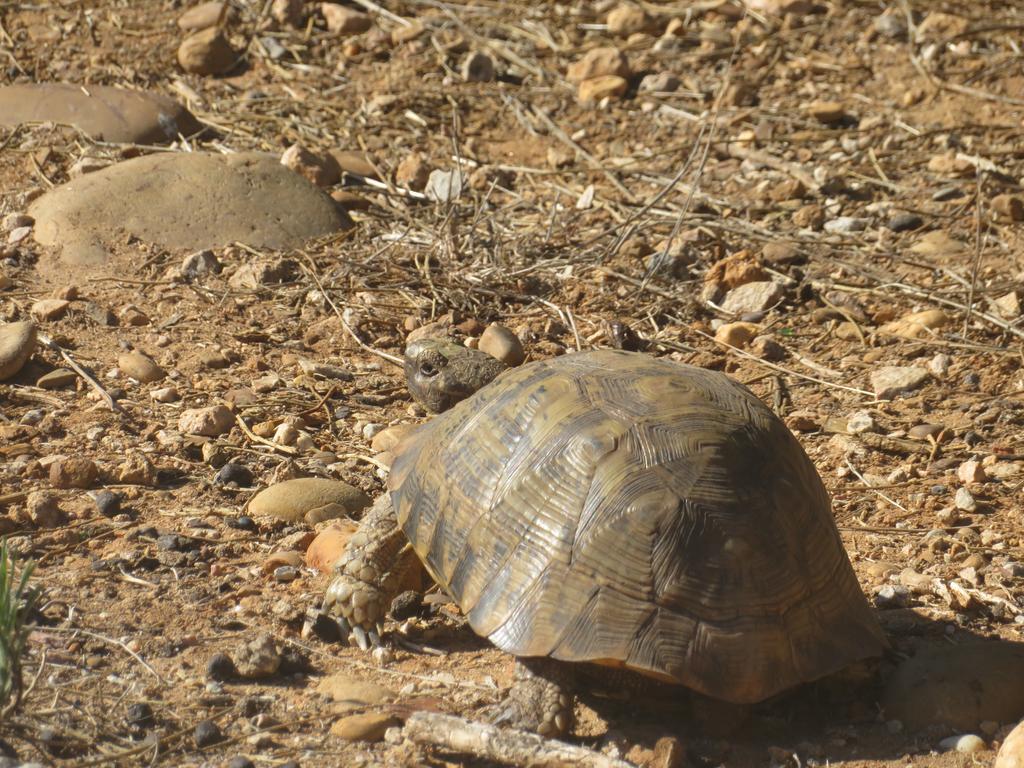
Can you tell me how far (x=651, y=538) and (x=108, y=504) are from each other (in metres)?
1.75

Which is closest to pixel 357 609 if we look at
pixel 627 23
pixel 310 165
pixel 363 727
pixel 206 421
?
pixel 363 727

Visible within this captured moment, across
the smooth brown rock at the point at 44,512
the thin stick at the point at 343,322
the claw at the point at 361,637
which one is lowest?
the thin stick at the point at 343,322

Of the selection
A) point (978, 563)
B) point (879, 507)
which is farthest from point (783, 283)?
point (978, 563)

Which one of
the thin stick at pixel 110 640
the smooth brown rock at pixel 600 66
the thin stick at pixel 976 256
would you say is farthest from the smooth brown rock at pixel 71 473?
the smooth brown rock at pixel 600 66

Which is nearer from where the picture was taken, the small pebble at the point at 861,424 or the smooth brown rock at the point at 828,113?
the small pebble at the point at 861,424

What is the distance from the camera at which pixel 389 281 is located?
5457 millimetres

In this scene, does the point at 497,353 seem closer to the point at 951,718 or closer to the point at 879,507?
the point at 879,507

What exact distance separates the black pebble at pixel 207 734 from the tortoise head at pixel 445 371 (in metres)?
1.47

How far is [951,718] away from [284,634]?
1663mm

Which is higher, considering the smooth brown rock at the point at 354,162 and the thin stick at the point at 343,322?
the smooth brown rock at the point at 354,162

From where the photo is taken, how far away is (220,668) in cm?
287

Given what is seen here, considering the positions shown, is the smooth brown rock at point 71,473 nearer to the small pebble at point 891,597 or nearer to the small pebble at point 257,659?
the small pebble at point 257,659

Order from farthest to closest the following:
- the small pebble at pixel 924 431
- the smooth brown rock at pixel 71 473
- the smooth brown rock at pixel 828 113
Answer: the smooth brown rock at pixel 828 113 < the small pebble at pixel 924 431 < the smooth brown rock at pixel 71 473

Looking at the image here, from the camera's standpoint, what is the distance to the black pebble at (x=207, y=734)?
2596 mm
